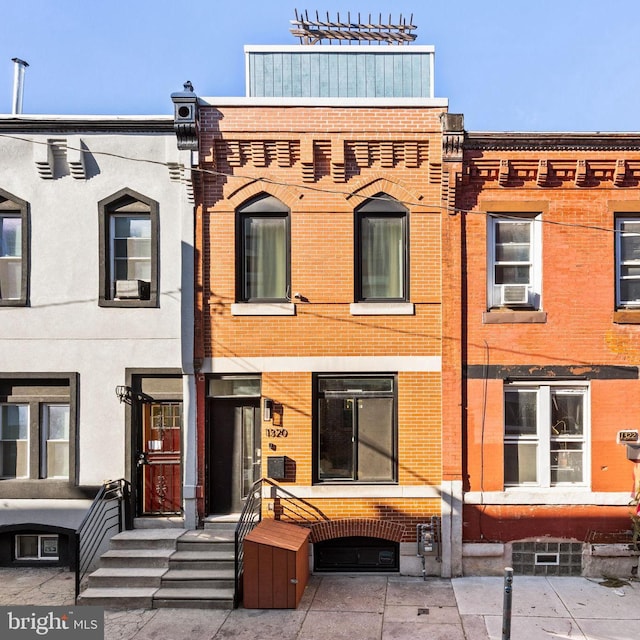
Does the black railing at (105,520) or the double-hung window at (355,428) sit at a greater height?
the double-hung window at (355,428)

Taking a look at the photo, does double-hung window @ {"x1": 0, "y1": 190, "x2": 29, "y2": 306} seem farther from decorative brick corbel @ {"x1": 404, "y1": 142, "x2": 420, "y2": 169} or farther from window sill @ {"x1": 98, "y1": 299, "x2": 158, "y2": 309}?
decorative brick corbel @ {"x1": 404, "y1": 142, "x2": 420, "y2": 169}

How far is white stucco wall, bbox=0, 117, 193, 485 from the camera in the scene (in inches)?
343

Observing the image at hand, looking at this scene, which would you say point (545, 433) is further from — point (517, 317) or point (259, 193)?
point (259, 193)

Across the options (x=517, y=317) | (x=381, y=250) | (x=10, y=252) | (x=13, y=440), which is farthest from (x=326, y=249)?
(x=13, y=440)

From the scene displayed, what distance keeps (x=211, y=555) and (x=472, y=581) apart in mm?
4166

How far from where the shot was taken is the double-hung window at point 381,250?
8781mm

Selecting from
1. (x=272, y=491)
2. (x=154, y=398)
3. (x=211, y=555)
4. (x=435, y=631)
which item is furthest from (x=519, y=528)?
(x=154, y=398)

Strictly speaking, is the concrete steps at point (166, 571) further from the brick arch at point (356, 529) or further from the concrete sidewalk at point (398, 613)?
the brick arch at point (356, 529)

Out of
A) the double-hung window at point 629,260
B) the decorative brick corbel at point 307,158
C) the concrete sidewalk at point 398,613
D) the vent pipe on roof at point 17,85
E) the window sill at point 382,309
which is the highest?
the vent pipe on roof at point 17,85

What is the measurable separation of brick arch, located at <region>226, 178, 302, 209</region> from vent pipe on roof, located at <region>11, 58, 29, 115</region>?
469cm

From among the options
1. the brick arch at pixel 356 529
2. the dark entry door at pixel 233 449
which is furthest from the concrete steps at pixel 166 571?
the brick arch at pixel 356 529

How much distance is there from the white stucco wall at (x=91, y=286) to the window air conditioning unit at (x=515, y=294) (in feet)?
17.3

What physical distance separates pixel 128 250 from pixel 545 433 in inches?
307

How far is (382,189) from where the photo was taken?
8.73 meters
